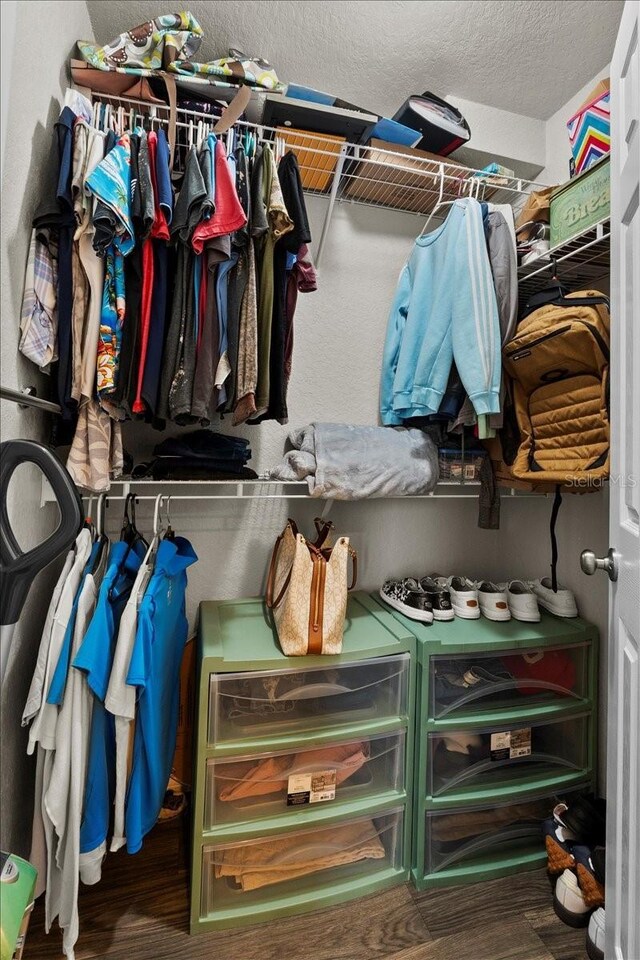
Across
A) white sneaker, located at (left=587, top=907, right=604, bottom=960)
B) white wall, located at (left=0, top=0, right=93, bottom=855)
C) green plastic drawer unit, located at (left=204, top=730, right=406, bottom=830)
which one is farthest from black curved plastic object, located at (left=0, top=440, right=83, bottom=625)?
white sneaker, located at (left=587, top=907, right=604, bottom=960)

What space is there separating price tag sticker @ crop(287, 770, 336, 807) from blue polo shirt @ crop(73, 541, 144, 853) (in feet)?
1.49

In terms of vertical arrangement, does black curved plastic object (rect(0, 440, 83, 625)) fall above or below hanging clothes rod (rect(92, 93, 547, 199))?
below

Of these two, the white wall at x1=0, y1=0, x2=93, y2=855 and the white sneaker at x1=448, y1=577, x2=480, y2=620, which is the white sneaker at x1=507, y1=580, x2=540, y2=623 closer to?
the white sneaker at x1=448, y1=577, x2=480, y2=620

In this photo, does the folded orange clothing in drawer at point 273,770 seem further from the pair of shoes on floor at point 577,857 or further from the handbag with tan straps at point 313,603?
the pair of shoes on floor at point 577,857

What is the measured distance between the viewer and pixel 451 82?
1.60 metres

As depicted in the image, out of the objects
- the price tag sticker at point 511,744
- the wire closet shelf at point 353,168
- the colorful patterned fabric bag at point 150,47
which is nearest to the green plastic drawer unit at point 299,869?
the price tag sticker at point 511,744

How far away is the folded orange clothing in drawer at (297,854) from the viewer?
1.19 m

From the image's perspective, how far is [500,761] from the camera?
4.49 ft

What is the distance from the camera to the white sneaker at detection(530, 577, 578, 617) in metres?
1.55

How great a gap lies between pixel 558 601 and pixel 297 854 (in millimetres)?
1124

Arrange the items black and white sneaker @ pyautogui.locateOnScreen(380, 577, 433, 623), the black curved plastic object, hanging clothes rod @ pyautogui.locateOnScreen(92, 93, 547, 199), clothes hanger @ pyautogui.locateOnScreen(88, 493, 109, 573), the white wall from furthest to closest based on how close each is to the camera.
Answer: black and white sneaker @ pyautogui.locateOnScreen(380, 577, 433, 623), hanging clothes rod @ pyautogui.locateOnScreen(92, 93, 547, 199), clothes hanger @ pyautogui.locateOnScreen(88, 493, 109, 573), the white wall, the black curved plastic object

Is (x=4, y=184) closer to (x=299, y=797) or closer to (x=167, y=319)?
(x=167, y=319)

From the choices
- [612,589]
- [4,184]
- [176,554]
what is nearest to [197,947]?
[176,554]

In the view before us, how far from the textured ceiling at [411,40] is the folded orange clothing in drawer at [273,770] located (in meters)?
2.14
